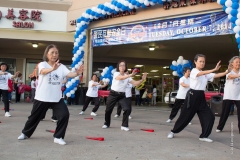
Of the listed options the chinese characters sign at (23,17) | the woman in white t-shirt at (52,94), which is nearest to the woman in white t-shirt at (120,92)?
the woman in white t-shirt at (52,94)

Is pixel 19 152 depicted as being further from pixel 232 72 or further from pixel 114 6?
pixel 114 6

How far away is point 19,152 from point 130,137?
8.14 feet

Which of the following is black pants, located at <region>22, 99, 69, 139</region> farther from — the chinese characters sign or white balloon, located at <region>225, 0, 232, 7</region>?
the chinese characters sign

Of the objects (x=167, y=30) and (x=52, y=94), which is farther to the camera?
(x=167, y=30)

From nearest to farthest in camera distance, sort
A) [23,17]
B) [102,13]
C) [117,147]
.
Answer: [117,147] < [102,13] < [23,17]

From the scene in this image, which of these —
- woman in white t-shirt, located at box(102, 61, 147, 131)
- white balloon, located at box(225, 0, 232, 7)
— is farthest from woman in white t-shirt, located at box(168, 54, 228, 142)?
white balloon, located at box(225, 0, 232, 7)

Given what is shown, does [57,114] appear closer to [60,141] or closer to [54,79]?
[60,141]

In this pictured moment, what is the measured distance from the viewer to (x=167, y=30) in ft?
44.9

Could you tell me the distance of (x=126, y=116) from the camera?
7.73 m

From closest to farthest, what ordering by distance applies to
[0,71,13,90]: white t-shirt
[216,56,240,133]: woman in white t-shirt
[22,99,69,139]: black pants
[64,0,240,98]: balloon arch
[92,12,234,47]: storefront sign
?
[22,99,69,139]: black pants, [216,56,240,133]: woman in white t-shirt, [0,71,13,90]: white t-shirt, [64,0,240,98]: balloon arch, [92,12,234,47]: storefront sign

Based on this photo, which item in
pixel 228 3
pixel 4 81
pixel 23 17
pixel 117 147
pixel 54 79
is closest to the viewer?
pixel 117 147

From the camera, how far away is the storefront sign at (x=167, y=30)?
12.0 m

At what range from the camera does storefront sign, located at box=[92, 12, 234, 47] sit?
12.0 m

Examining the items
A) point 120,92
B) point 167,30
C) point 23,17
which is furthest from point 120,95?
point 23,17
